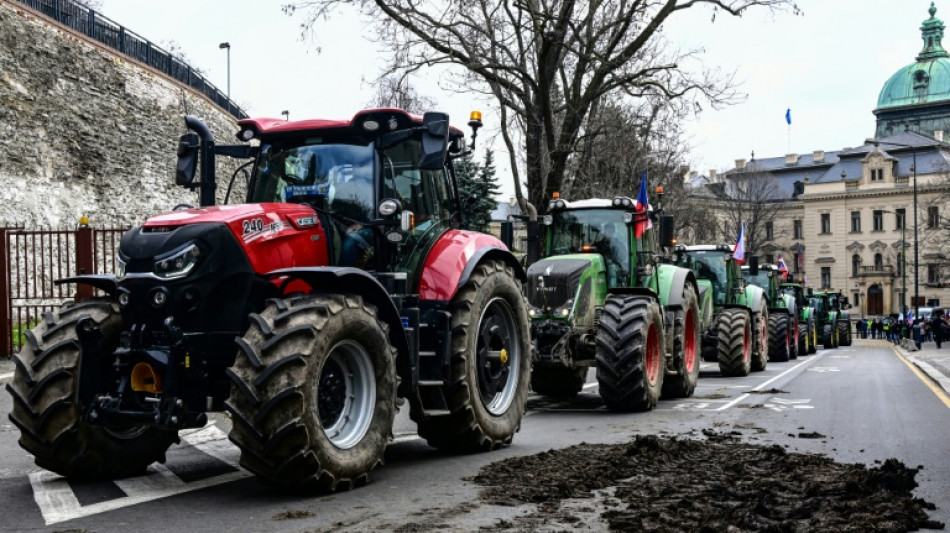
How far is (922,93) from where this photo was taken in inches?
4653

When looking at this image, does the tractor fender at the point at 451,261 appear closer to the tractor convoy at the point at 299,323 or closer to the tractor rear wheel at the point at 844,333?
the tractor convoy at the point at 299,323

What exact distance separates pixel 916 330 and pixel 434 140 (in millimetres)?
40212

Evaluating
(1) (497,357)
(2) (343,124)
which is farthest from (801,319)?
(2) (343,124)

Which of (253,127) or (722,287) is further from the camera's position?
(722,287)

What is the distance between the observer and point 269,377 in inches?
242

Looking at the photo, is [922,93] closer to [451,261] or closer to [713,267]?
[713,267]

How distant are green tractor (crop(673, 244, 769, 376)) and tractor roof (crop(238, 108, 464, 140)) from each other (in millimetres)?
14012

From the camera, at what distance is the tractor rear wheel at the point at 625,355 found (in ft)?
41.1

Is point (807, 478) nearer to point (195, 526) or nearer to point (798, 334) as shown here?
point (195, 526)

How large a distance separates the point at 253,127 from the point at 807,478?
5025mm

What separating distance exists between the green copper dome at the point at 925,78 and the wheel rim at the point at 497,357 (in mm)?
119481

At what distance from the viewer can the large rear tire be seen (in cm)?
837

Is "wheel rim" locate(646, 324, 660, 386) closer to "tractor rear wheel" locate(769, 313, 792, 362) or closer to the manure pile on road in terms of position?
the manure pile on road

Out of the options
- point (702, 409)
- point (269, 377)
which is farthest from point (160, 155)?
point (269, 377)
